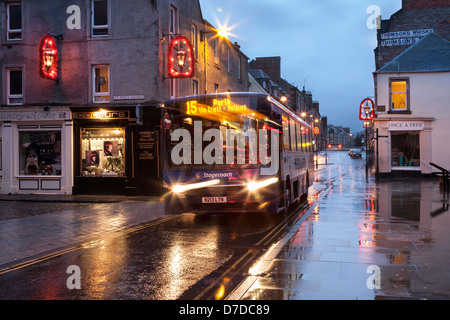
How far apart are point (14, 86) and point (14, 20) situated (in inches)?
134

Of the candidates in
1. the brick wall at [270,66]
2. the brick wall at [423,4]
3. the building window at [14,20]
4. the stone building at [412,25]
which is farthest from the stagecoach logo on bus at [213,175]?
the brick wall at [270,66]

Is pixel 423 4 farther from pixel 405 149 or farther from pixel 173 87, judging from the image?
pixel 173 87

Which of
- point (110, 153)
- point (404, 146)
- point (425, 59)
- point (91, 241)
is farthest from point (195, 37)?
point (425, 59)

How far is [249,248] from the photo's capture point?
333 inches

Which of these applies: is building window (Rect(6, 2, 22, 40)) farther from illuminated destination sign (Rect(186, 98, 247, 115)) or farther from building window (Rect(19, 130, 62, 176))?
illuminated destination sign (Rect(186, 98, 247, 115))

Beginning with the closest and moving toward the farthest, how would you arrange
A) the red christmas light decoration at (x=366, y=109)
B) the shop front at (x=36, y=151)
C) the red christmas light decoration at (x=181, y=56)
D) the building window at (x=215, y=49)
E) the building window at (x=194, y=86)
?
1. the red christmas light decoration at (x=181, y=56)
2. the shop front at (x=36, y=151)
3. the building window at (x=194, y=86)
4. the building window at (x=215, y=49)
5. the red christmas light decoration at (x=366, y=109)

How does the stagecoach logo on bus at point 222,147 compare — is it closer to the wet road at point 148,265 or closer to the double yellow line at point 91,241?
the wet road at point 148,265

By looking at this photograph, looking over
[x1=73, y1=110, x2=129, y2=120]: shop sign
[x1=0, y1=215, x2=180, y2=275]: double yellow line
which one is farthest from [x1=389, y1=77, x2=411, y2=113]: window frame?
[x1=0, y1=215, x2=180, y2=275]: double yellow line

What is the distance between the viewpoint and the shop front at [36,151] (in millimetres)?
21672

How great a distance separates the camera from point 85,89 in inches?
843

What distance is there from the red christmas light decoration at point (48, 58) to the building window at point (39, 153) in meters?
2.87

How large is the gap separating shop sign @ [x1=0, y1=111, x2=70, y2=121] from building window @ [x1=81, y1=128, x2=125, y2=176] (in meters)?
1.31

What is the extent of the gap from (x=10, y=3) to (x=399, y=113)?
2601 centimetres
